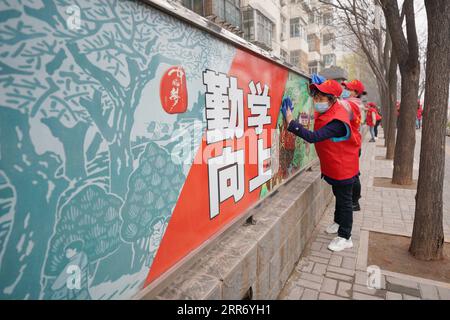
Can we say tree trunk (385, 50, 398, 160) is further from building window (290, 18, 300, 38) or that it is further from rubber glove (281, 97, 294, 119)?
building window (290, 18, 300, 38)

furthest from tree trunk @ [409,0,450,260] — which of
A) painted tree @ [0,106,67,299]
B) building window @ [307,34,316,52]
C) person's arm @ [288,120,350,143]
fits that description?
building window @ [307,34,316,52]

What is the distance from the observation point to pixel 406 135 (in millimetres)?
6383

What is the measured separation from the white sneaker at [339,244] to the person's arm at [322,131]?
134 centimetres

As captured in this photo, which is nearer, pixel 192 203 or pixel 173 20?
pixel 173 20

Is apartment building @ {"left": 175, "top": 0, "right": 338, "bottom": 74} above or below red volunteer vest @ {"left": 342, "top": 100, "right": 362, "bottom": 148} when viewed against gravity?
above

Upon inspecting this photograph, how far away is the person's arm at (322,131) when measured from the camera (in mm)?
3004

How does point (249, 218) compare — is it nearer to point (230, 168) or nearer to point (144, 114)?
point (230, 168)

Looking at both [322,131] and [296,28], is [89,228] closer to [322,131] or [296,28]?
[322,131]

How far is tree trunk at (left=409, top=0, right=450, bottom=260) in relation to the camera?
3176 millimetres

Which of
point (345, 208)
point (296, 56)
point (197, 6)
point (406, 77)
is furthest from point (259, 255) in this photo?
point (296, 56)

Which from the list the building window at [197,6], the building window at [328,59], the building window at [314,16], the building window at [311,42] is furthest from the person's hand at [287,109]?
the building window at [328,59]

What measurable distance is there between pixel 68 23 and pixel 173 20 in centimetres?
67

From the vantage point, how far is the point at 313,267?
10.8 ft
